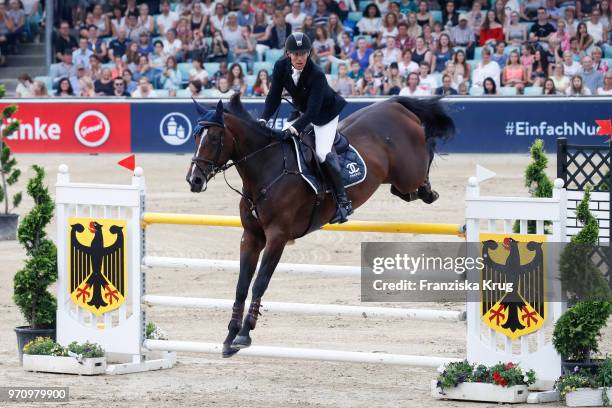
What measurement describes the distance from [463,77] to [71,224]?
37.5 ft

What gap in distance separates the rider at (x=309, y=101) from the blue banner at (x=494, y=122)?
9925mm

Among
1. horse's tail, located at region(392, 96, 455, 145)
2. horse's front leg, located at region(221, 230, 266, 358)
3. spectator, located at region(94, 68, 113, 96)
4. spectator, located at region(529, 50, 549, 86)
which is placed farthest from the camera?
spectator, located at region(94, 68, 113, 96)

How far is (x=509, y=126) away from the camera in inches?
749

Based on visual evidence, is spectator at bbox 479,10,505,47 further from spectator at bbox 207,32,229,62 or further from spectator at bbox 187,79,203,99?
spectator at bbox 187,79,203,99

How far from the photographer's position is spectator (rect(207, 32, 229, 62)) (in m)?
21.9

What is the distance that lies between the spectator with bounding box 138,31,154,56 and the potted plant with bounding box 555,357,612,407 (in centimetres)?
1562

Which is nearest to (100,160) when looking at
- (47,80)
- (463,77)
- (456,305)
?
(47,80)

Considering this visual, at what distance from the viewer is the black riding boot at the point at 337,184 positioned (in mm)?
8789

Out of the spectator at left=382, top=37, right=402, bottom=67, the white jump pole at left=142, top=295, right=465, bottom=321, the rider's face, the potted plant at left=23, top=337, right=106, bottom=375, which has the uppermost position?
the spectator at left=382, top=37, right=402, bottom=67

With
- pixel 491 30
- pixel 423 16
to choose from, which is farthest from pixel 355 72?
pixel 491 30

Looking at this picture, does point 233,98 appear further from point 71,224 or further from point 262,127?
point 71,224

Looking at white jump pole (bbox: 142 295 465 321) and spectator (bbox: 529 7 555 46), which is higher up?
spectator (bbox: 529 7 555 46)

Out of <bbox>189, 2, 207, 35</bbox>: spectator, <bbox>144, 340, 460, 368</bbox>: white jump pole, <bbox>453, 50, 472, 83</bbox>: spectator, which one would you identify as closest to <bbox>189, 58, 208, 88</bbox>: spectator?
<bbox>189, 2, 207, 35</bbox>: spectator

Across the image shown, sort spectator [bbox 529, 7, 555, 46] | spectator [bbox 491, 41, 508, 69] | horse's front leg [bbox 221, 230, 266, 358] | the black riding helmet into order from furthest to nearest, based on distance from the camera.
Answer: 1. spectator [bbox 529, 7, 555, 46]
2. spectator [bbox 491, 41, 508, 69]
3. the black riding helmet
4. horse's front leg [bbox 221, 230, 266, 358]
